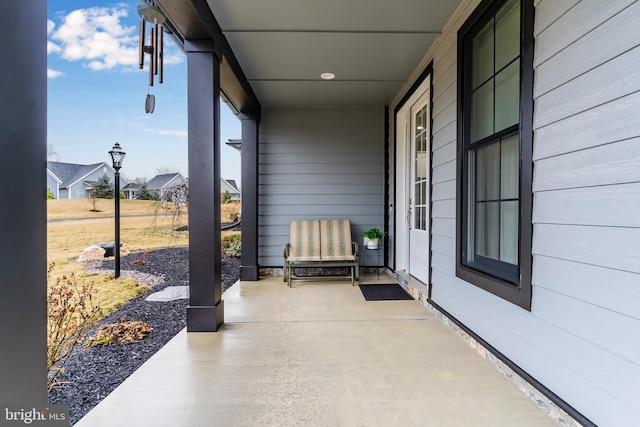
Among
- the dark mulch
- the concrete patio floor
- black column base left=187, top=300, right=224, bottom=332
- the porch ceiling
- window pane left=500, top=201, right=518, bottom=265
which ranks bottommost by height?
the dark mulch

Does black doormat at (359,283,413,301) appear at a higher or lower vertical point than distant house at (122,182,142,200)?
lower

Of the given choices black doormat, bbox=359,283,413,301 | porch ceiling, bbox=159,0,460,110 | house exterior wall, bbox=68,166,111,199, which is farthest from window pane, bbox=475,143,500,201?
house exterior wall, bbox=68,166,111,199

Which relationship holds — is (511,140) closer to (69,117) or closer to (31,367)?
(31,367)

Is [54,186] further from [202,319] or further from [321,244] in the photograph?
[321,244]

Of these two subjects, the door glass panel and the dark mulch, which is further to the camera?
the door glass panel

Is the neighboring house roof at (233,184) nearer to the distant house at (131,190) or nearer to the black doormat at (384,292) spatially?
the distant house at (131,190)

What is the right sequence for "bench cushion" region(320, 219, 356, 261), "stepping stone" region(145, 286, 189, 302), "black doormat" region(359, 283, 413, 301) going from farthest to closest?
"bench cushion" region(320, 219, 356, 261), "stepping stone" region(145, 286, 189, 302), "black doormat" region(359, 283, 413, 301)

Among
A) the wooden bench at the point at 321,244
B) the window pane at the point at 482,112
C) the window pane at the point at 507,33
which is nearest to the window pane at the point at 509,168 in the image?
the window pane at the point at 482,112

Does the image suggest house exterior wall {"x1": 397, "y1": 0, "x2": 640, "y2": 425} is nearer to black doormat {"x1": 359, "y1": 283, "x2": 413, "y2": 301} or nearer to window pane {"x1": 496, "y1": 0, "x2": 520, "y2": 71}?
window pane {"x1": 496, "y1": 0, "x2": 520, "y2": 71}

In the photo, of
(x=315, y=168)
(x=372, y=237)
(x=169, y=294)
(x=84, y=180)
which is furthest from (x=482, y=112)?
(x=169, y=294)

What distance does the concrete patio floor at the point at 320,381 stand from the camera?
63.1 inches

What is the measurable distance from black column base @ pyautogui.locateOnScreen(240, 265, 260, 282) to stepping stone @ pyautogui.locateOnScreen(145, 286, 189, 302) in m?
0.83

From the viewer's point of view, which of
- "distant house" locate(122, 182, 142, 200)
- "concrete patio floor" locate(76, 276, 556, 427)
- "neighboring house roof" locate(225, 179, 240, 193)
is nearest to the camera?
"concrete patio floor" locate(76, 276, 556, 427)

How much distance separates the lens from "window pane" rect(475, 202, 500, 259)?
2.24 m
